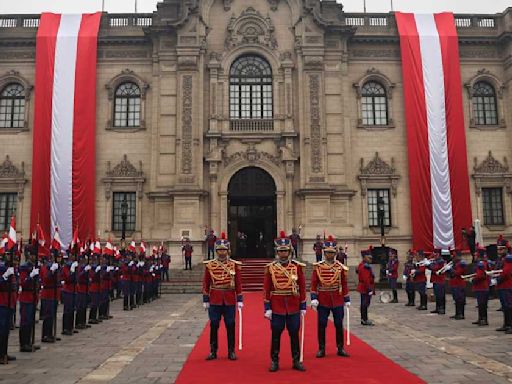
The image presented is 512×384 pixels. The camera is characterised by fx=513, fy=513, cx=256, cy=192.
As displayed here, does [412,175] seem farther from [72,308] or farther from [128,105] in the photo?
[72,308]

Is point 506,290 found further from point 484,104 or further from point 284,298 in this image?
point 484,104

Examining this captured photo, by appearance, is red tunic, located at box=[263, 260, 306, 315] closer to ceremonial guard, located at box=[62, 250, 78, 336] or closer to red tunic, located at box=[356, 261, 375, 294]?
red tunic, located at box=[356, 261, 375, 294]

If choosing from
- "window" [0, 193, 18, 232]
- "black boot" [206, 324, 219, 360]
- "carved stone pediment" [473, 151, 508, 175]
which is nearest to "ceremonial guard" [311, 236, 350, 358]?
"black boot" [206, 324, 219, 360]

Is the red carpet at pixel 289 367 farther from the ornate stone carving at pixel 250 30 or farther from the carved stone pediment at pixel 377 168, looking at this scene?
the ornate stone carving at pixel 250 30

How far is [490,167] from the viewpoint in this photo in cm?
3209

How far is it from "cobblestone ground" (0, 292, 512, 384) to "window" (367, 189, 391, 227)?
1479 cm

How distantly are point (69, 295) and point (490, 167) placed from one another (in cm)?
2724

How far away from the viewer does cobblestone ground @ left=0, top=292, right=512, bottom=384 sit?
28.1 feet

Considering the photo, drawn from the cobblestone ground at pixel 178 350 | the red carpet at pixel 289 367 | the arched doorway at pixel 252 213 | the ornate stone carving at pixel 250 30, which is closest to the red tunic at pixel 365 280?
the cobblestone ground at pixel 178 350

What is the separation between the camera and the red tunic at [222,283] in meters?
10.2

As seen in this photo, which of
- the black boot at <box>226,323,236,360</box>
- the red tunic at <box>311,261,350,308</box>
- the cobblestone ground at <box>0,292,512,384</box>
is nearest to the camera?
the cobblestone ground at <box>0,292,512,384</box>

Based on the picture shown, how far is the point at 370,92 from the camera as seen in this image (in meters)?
33.1

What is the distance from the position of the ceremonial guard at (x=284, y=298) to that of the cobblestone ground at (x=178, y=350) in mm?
1921

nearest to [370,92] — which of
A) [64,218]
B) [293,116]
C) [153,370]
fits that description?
[293,116]
